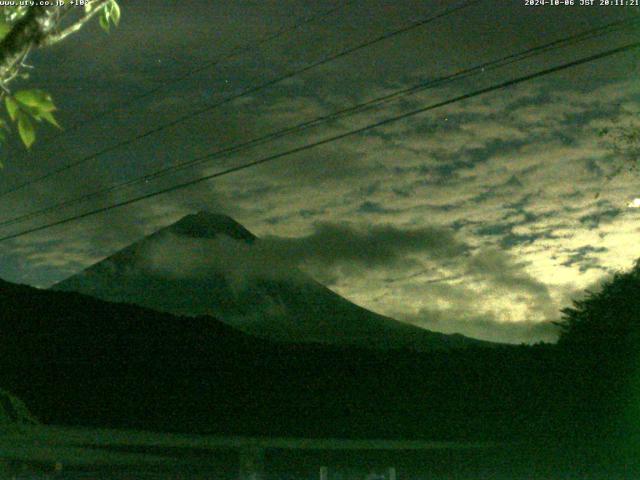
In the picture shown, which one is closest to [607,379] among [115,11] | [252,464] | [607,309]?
[607,309]

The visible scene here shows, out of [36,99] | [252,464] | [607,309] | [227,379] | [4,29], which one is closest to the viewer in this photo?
[36,99]

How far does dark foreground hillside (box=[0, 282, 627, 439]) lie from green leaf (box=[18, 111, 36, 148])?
19171 mm

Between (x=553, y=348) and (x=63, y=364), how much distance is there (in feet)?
51.6

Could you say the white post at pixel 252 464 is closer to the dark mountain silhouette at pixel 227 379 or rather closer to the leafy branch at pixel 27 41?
the leafy branch at pixel 27 41

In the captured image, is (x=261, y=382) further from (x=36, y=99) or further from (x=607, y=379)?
(x=36, y=99)

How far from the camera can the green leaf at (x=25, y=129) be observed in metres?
2.69

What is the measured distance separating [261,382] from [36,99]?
21.9m

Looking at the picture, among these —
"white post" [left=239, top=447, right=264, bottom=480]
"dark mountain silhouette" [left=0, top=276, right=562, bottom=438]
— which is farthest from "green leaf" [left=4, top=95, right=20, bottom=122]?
"dark mountain silhouette" [left=0, top=276, right=562, bottom=438]

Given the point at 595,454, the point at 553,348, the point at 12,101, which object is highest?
the point at 553,348

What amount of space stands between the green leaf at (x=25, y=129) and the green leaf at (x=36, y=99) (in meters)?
0.07

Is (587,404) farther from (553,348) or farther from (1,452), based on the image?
(1,452)

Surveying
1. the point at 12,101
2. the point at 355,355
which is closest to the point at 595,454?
the point at 355,355

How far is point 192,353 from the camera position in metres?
25.6

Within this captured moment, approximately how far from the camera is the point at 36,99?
8.61 ft
